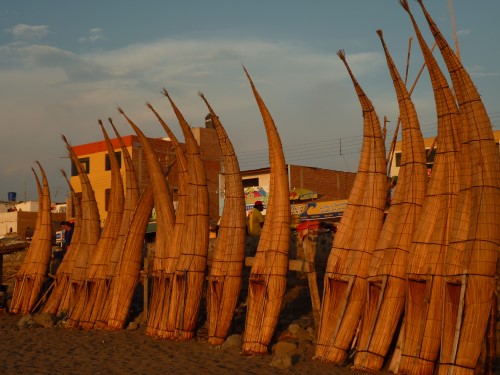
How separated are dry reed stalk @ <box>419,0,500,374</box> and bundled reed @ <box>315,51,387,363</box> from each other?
4.55ft

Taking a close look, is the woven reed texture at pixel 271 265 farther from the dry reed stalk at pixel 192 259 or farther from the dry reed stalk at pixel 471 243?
the dry reed stalk at pixel 471 243

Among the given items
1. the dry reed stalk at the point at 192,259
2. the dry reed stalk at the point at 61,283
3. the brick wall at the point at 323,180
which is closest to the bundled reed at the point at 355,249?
the dry reed stalk at the point at 192,259

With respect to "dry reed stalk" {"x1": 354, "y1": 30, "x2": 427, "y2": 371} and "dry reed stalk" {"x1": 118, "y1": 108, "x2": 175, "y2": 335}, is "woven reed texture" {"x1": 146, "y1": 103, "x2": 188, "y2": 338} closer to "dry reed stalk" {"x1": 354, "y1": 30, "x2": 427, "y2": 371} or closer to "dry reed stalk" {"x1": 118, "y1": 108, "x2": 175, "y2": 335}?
"dry reed stalk" {"x1": 118, "y1": 108, "x2": 175, "y2": 335}

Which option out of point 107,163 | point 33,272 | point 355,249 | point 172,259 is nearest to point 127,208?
point 172,259

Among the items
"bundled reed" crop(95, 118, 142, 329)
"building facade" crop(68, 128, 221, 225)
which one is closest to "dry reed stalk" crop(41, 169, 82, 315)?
"bundled reed" crop(95, 118, 142, 329)

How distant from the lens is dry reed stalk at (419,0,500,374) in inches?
298

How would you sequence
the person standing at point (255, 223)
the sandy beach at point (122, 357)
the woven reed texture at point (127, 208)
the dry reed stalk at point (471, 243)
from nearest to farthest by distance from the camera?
1. the dry reed stalk at point (471, 243)
2. the sandy beach at point (122, 357)
3. the woven reed texture at point (127, 208)
4. the person standing at point (255, 223)

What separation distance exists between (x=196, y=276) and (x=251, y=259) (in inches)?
38.7

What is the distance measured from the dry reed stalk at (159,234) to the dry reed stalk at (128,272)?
0.35 meters

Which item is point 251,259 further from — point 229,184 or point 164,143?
point 164,143

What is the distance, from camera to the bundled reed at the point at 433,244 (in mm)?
8172

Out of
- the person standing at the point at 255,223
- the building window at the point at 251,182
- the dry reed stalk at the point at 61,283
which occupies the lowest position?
the dry reed stalk at the point at 61,283

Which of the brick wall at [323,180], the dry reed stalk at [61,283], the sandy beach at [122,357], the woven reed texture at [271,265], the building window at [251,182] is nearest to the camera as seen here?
the sandy beach at [122,357]

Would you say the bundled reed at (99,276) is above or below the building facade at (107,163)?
below
